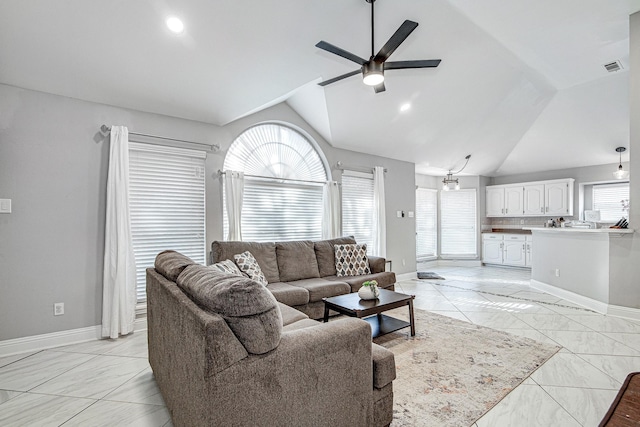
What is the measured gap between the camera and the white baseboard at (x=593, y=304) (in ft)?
12.4

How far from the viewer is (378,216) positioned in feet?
19.2

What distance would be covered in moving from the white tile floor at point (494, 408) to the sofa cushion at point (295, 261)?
5.84ft

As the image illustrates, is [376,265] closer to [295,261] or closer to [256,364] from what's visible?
[295,261]

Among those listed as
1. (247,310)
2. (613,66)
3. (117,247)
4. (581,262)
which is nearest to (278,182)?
(117,247)

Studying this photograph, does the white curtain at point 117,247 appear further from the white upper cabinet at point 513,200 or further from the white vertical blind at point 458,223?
the white upper cabinet at point 513,200

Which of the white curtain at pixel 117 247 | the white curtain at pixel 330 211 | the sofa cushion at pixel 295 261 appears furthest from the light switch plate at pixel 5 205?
the white curtain at pixel 330 211

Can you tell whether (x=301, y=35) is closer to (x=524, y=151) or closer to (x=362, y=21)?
(x=362, y=21)

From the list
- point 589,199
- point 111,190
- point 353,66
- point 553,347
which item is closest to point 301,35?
point 353,66

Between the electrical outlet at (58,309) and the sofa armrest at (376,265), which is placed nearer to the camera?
the electrical outlet at (58,309)

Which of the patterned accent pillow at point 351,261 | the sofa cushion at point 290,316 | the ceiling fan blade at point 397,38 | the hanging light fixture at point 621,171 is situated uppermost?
the ceiling fan blade at point 397,38

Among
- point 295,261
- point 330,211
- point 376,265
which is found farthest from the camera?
point 330,211

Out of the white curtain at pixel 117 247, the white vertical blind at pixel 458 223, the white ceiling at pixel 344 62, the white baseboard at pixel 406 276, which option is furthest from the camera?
the white vertical blind at pixel 458 223

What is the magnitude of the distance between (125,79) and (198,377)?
3.15 m

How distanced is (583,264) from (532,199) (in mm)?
3681
